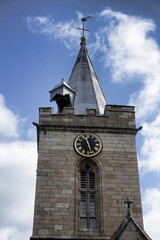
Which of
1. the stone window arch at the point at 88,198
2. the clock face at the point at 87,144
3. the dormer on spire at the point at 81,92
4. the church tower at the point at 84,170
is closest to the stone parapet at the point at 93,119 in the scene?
the church tower at the point at 84,170

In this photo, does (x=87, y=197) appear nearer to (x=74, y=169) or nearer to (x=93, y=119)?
(x=74, y=169)

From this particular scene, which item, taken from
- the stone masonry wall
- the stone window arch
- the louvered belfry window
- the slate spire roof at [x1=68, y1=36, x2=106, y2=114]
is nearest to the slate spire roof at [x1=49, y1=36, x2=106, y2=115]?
the slate spire roof at [x1=68, y1=36, x2=106, y2=114]

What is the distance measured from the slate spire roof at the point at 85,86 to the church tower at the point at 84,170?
0.11 metres

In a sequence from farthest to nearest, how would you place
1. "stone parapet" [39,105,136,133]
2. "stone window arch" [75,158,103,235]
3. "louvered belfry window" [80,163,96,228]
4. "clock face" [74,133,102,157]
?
"stone parapet" [39,105,136,133] → "clock face" [74,133,102,157] → "louvered belfry window" [80,163,96,228] → "stone window arch" [75,158,103,235]

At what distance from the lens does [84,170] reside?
21.8 m

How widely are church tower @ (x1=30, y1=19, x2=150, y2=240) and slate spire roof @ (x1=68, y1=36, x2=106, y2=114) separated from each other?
0.11 meters

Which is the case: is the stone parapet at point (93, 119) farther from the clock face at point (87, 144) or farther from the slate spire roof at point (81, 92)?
the slate spire roof at point (81, 92)

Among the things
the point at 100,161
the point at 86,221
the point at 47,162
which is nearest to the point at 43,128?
the point at 47,162

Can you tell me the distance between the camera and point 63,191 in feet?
67.8

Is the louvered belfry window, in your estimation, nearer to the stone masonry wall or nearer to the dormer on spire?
the stone masonry wall

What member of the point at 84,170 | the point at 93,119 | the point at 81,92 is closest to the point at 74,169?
the point at 84,170

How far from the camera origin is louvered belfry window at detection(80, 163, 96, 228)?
20312mm

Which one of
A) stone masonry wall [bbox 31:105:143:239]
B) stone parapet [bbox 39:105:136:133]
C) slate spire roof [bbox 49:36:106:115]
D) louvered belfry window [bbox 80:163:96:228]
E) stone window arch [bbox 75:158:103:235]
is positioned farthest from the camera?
slate spire roof [bbox 49:36:106:115]

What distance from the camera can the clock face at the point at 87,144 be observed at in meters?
21.9
